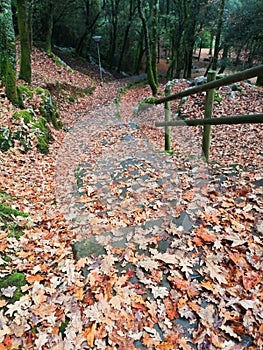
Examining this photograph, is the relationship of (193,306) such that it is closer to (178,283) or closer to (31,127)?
(178,283)

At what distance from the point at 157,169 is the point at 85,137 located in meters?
4.27

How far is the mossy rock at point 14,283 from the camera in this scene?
192 cm

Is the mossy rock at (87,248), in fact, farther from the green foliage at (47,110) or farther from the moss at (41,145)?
the green foliage at (47,110)

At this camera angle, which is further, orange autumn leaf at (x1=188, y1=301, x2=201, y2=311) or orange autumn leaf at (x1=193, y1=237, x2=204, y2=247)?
orange autumn leaf at (x1=193, y1=237, x2=204, y2=247)

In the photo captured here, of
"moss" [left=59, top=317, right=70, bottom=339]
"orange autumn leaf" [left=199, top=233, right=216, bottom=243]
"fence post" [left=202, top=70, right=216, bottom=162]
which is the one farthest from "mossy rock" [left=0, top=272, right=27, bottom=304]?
"fence post" [left=202, top=70, right=216, bottom=162]

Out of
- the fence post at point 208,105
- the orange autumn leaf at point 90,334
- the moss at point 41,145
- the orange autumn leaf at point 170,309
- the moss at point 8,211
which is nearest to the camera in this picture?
the orange autumn leaf at point 90,334

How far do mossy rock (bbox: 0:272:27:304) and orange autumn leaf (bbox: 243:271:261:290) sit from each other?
180cm

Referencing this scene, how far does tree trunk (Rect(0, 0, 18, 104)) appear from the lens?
5.96 m

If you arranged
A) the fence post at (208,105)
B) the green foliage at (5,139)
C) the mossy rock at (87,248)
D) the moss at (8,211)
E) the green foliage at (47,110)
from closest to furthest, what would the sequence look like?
the mossy rock at (87,248) < the moss at (8,211) < the fence post at (208,105) < the green foliage at (5,139) < the green foliage at (47,110)

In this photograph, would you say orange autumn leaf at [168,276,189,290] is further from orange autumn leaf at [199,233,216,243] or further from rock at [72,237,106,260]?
rock at [72,237,106,260]

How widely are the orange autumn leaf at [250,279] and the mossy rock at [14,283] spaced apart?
180 cm

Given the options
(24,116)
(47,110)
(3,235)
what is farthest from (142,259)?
(47,110)

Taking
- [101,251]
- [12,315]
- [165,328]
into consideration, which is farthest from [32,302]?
[165,328]

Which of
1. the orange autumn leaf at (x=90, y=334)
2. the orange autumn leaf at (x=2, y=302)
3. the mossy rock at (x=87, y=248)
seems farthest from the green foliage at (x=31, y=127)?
the orange autumn leaf at (x=90, y=334)
